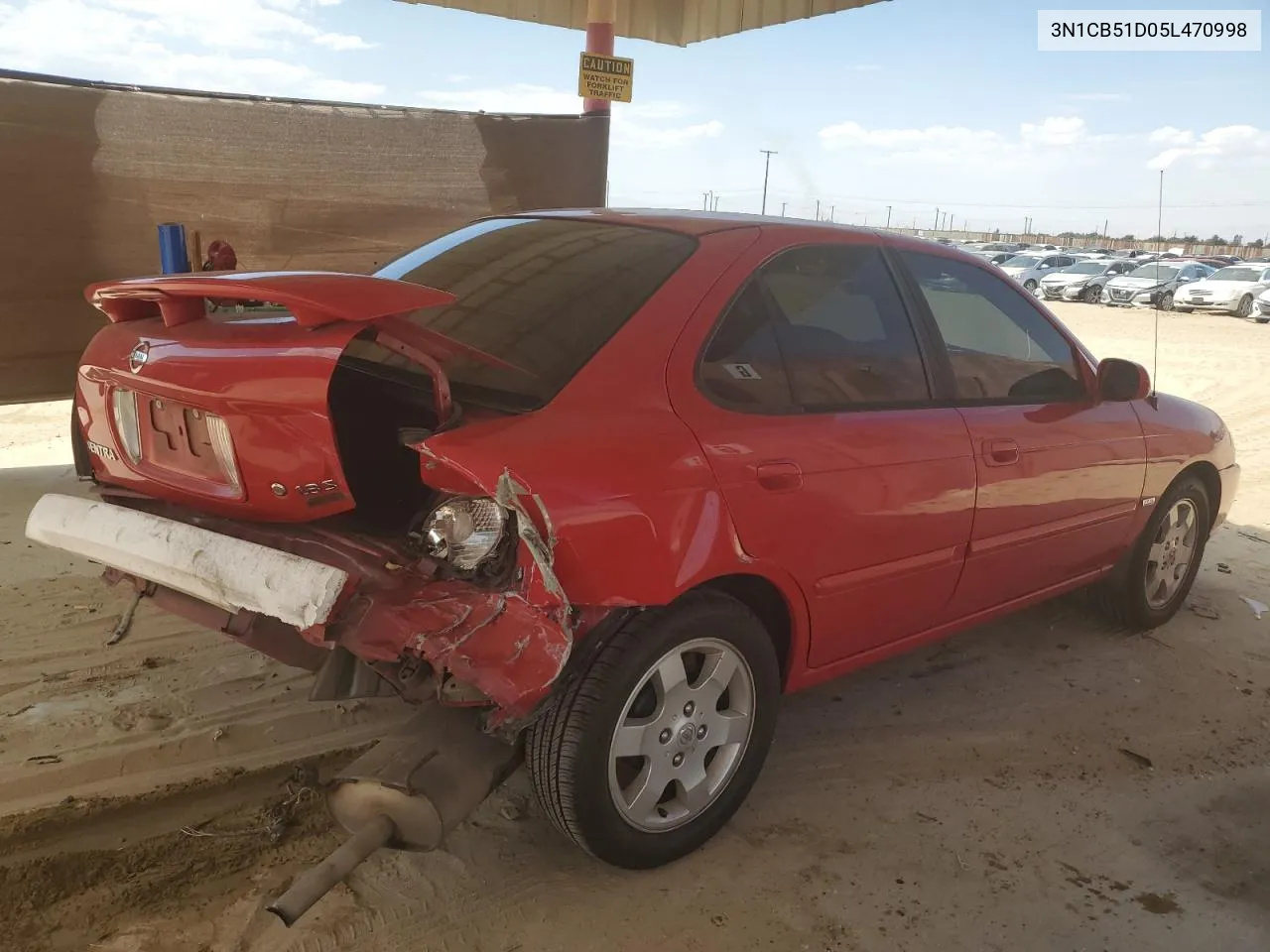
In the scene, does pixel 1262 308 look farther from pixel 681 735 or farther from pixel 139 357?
pixel 139 357

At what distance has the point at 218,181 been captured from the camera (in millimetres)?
5625

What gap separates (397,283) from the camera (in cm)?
217

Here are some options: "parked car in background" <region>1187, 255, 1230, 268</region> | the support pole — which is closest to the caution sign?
the support pole

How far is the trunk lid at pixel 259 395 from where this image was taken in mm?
2053

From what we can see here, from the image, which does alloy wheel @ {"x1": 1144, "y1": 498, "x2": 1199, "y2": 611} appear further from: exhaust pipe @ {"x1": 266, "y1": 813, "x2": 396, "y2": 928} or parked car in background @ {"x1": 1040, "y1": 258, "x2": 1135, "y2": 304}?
parked car in background @ {"x1": 1040, "y1": 258, "x2": 1135, "y2": 304}

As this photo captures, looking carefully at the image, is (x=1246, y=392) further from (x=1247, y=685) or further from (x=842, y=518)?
(x=842, y=518)

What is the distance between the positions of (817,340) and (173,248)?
3.99 meters

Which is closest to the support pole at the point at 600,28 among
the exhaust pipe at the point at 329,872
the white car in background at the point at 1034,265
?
the exhaust pipe at the point at 329,872

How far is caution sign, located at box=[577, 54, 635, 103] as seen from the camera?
7.17m

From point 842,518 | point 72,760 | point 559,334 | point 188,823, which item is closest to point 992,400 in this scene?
point 842,518

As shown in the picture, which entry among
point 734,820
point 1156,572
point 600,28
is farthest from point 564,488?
point 600,28

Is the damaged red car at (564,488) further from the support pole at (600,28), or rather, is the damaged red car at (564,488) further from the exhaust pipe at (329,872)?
Result: the support pole at (600,28)

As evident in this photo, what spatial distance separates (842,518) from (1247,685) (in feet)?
8.16

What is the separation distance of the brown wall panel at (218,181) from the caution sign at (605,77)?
685 mm
